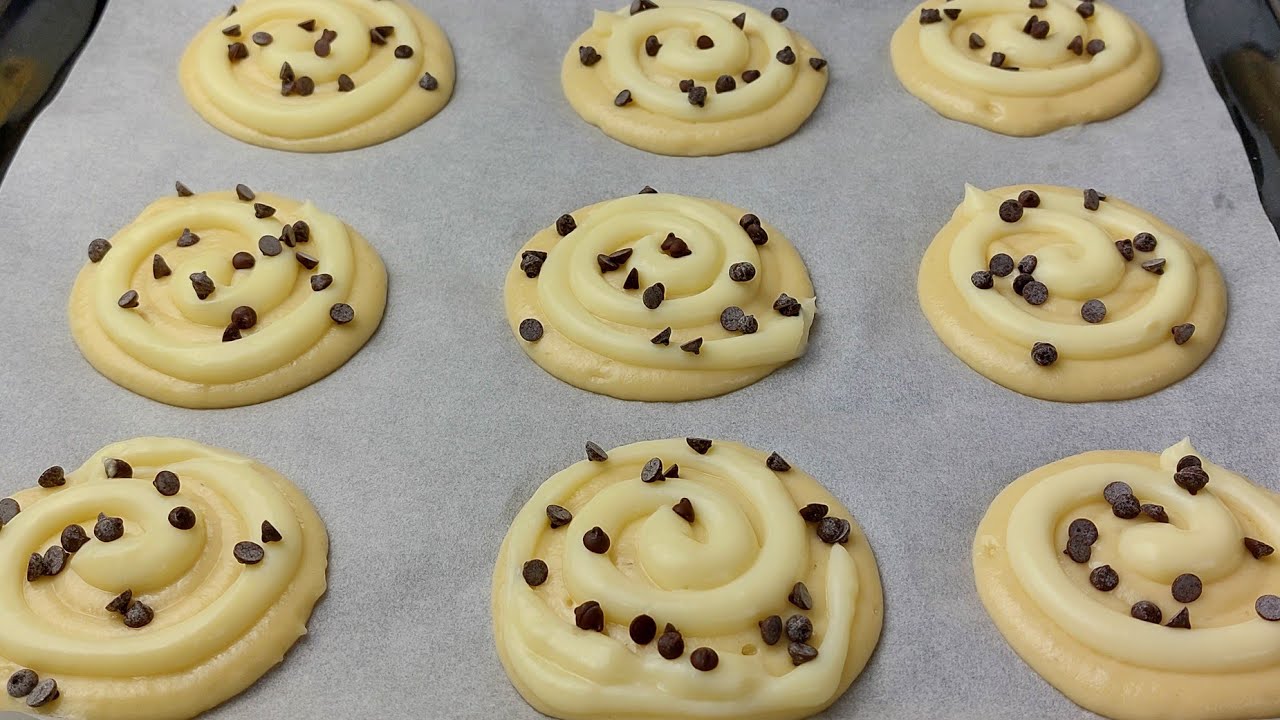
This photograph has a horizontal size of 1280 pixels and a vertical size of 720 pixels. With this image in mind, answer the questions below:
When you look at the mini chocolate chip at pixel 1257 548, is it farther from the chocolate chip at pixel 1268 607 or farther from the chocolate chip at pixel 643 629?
the chocolate chip at pixel 643 629

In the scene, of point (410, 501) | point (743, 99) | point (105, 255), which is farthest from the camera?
point (743, 99)

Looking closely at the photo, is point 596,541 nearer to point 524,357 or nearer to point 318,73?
point 524,357

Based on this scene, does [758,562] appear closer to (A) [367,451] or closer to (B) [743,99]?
(A) [367,451]

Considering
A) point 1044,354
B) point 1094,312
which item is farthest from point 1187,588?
point 1094,312

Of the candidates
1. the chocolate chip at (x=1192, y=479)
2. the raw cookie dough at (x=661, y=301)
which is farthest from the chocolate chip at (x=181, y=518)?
the chocolate chip at (x=1192, y=479)

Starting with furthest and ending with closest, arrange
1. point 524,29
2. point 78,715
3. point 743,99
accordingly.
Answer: point 524,29 < point 743,99 < point 78,715

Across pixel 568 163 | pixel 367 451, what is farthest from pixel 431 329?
pixel 568 163
